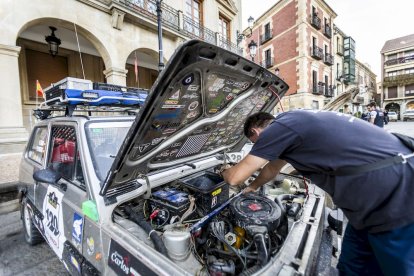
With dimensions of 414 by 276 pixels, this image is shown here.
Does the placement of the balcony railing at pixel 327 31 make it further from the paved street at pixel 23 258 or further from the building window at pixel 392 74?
the paved street at pixel 23 258

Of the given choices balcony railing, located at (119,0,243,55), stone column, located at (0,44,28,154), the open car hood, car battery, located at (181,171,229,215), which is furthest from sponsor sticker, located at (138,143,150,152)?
balcony railing, located at (119,0,243,55)

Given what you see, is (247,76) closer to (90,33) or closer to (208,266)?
(208,266)

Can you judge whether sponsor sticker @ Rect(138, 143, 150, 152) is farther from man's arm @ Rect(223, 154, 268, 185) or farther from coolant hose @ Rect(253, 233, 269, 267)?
coolant hose @ Rect(253, 233, 269, 267)

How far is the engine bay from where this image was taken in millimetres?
1338

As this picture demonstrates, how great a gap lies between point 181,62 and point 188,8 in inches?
446

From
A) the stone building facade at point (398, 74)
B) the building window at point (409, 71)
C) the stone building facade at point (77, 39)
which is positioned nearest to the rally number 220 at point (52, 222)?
the stone building facade at point (77, 39)

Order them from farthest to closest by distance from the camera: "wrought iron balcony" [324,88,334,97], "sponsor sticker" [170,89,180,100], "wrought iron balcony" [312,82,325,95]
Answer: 1. "wrought iron balcony" [324,88,334,97]
2. "wrought iron balcony" [312,82,325,95]
3. "sponsor sticker" [170,89,180,100]

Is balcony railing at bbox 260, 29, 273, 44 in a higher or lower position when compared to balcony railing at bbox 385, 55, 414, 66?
lower

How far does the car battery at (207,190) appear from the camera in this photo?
6.52 ft

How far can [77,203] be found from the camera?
172 cm

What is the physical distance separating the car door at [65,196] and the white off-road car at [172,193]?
11 millimetres

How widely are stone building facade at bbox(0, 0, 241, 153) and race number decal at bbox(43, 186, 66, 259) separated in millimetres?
3380

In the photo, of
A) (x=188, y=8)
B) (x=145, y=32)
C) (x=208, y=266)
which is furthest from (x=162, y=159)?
(x=188, y=8)

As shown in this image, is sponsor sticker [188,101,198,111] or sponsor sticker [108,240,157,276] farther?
sponsor sticker [188,101,198,111]
